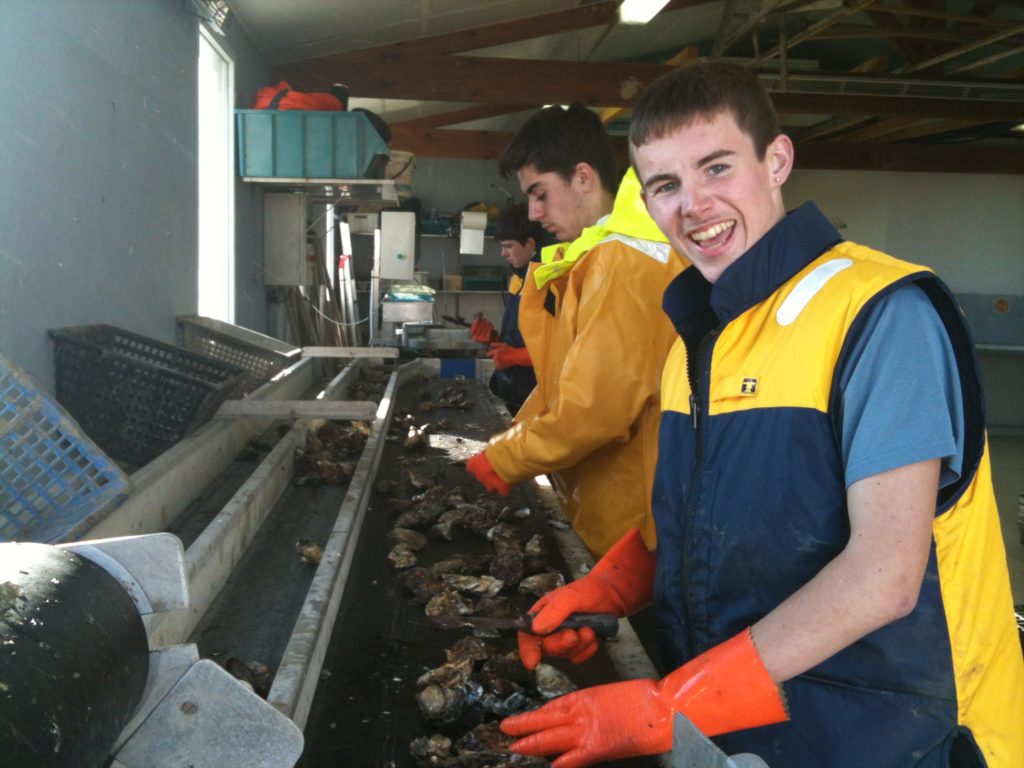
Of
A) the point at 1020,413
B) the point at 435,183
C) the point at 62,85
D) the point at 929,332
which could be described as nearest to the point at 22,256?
the point at 62,85

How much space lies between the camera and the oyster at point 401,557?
82.6 inches

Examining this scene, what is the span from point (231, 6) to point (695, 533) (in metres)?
4.91

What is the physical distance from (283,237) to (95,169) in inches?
114

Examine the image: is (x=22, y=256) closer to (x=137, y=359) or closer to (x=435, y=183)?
(x=137, y=359)

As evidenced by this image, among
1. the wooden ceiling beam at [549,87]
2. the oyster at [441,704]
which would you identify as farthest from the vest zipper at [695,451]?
the wooden ceiling beam at [549,87]

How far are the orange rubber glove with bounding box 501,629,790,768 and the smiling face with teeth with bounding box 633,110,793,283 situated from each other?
58 cm

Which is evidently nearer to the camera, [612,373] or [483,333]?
[612,373]

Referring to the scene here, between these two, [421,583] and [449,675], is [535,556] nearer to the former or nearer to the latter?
[421,583]

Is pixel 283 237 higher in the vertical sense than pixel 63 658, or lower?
higher

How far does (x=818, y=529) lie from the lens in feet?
3.56

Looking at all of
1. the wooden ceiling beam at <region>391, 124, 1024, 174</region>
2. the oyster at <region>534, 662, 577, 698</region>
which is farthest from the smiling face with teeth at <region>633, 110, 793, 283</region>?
the wooden ceiling beam at <region>391, 124, 1024, 174</region>

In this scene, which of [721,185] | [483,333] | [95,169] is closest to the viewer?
[721,185]

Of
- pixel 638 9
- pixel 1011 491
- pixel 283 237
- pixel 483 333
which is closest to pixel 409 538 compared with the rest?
pixel 283 237

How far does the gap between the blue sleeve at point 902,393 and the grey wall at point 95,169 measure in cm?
250
